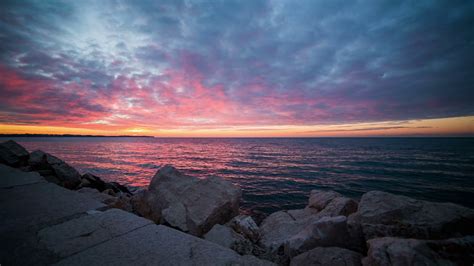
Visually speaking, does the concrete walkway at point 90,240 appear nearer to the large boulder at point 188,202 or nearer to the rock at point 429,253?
the rock at point 429,253

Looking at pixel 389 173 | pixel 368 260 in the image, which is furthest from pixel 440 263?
pixel 389 173

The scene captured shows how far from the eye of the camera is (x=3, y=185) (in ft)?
15.1

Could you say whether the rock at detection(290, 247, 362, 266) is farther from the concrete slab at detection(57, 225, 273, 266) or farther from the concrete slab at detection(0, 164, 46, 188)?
the concrete slab at detection(0, 164, 46, 188)

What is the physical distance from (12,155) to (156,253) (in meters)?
11.5

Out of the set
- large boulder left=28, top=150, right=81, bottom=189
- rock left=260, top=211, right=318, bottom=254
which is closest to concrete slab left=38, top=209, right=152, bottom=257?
rock left=260, top=211, right=318, bottom=254

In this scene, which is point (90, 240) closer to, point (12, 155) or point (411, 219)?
point (411, 219)

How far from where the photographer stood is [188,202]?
20.2 feet

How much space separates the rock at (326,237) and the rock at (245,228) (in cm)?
191

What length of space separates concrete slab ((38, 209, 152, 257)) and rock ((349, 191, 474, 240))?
13.1 feet

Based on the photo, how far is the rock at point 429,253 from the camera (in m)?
2.30

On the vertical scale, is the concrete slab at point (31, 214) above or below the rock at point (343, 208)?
above

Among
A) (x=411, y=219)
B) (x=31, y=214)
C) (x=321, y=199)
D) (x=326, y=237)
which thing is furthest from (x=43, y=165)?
(x=411, y=219)

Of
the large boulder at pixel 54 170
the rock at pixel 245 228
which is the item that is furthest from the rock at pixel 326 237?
the large boulder at pixel 54 170

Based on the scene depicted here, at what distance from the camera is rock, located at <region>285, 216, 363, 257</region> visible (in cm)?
359
